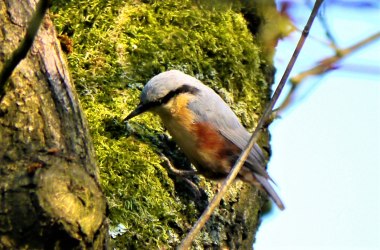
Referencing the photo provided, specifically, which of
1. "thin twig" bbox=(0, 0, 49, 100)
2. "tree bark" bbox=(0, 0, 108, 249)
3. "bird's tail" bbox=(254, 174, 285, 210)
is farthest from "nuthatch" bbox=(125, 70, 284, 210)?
"thin twig" bbox=(0, 0, 49, 100)

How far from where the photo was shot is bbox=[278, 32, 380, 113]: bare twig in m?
1.85

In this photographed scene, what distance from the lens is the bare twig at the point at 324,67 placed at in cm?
185

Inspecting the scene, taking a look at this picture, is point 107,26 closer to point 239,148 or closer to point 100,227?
point 239,148

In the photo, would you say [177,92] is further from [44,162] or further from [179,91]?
[44,162]

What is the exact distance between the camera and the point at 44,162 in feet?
7.00

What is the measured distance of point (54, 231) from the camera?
6.66ft

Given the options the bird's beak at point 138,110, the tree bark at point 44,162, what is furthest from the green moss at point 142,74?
the tree bark at point 44,162

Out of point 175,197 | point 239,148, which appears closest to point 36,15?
point 175,197

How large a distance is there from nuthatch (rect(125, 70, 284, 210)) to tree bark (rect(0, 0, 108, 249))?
103 cm

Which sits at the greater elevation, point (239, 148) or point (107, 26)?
point (107, 26)

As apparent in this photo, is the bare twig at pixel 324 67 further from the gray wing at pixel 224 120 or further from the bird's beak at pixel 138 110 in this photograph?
the gray wing at pixel 224 120

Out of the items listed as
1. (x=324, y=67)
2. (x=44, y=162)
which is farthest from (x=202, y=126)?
(x=324, y=67)

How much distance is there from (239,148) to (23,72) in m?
1.87

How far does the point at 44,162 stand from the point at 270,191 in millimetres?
2002
